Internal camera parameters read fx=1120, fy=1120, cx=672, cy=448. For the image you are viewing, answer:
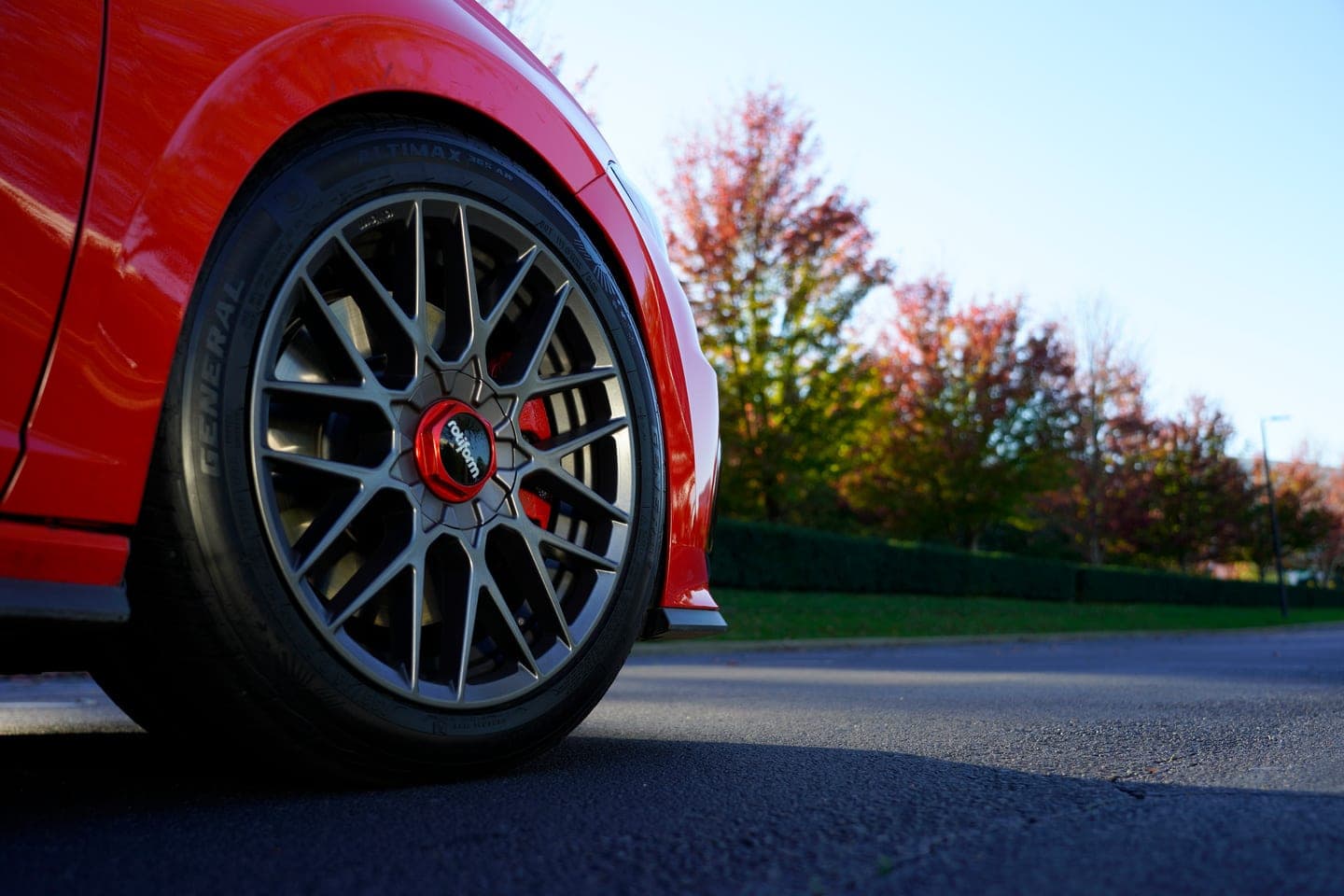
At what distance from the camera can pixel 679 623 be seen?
8.90 feet

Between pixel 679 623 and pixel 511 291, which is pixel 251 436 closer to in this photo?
pixel 511 291

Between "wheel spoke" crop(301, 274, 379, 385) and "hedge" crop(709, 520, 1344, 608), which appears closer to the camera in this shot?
"wheel spoke" crop(301, 274, 379, 385)

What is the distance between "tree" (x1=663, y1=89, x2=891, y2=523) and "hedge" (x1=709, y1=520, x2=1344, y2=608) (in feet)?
4.02

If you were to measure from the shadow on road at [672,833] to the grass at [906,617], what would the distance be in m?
10.9

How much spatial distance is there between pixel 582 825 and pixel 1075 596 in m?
32.2

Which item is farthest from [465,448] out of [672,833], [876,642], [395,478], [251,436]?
[876,642]

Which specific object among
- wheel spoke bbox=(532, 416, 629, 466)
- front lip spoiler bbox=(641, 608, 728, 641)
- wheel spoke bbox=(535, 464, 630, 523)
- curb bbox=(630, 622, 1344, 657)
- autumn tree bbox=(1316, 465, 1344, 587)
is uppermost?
autumn tree bbox=(1316, 465, 1344, 587)

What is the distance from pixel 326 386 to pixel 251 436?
0.18 metres

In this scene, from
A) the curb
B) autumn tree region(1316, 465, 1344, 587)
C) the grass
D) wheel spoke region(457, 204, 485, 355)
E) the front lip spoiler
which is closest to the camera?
wheel spoke region(457, 204, 485, 355)

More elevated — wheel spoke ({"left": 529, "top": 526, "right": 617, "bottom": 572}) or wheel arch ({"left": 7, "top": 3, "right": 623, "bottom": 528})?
wheel arch ({"left": 7, "top": 3, "right": 623, "bottom": 528})

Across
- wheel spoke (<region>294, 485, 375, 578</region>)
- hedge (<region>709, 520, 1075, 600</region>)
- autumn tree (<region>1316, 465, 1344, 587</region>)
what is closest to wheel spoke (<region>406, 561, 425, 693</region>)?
wheel spoke (<region>294, 485, 375, 578</region>)

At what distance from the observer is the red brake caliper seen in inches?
99.2

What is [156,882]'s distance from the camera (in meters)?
1.48

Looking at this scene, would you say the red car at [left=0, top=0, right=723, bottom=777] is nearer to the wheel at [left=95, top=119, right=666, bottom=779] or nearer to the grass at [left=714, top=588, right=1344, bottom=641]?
the wheel at [left=95, top=119, right=666, bottom=779]
